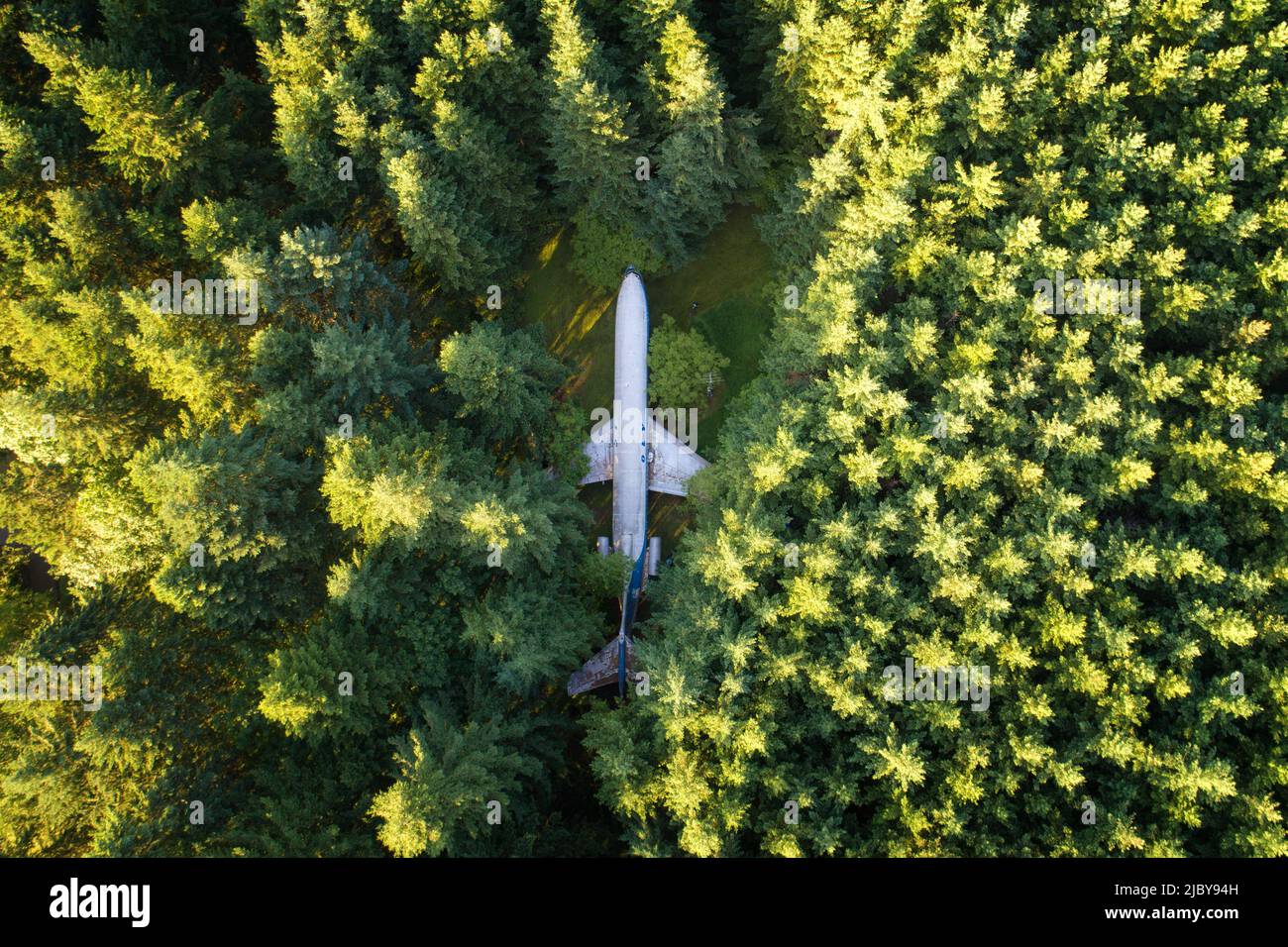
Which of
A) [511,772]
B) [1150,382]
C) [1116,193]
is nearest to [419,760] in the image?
[511,772]

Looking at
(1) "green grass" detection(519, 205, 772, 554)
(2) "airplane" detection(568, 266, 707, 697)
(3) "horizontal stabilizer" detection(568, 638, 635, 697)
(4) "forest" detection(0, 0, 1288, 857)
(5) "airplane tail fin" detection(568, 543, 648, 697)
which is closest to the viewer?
(4) "forest" detection(0, 0, 1288, 857)

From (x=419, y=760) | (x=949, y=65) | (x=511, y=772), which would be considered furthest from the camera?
(x=949, y=65)

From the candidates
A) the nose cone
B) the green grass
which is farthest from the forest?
the green grass

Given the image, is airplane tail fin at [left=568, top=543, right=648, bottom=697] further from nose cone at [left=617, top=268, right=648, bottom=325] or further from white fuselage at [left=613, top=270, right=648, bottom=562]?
nose cone at [left=617, top=268, right=648, bottom=325]

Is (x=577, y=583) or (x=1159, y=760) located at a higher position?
(x=577, y=583)

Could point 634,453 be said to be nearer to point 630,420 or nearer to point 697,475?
point 630,420

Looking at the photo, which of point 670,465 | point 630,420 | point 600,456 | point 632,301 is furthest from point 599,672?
point 632,301

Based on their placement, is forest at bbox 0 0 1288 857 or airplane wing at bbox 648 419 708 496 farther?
airplane wing at bbox 648 419 708 496

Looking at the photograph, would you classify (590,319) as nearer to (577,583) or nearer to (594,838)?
(577,583)
